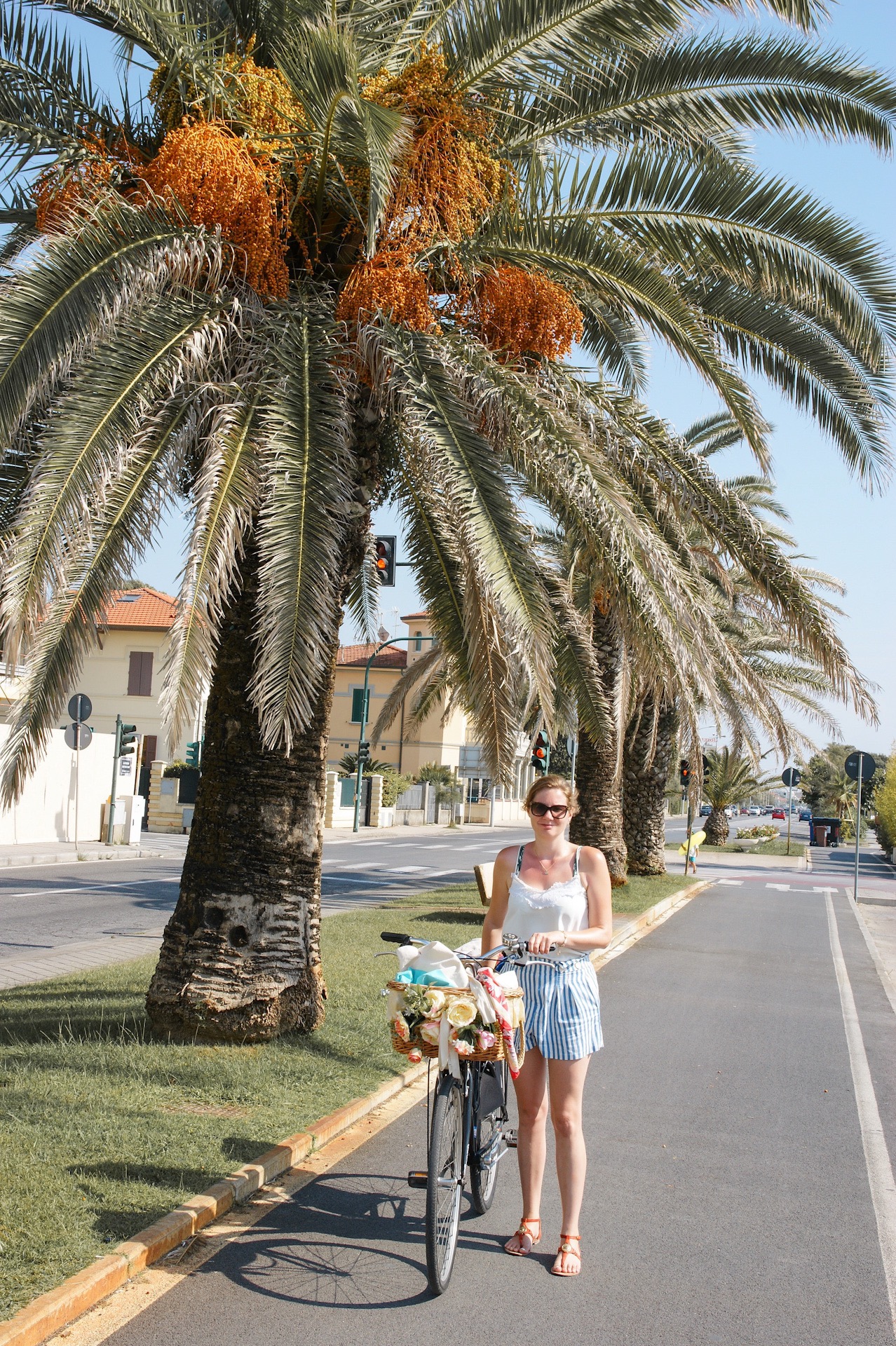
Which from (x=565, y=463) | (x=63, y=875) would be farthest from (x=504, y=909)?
(x=63, y=875)

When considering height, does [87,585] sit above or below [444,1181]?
above

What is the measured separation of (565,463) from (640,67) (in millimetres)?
3033

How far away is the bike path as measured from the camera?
12.6 feet

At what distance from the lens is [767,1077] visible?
24.9 ft

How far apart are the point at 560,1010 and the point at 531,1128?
52cm

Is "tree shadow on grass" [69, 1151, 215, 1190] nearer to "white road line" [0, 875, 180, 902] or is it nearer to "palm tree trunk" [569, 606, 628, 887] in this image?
"white road line" [0, 875, 180, 902]

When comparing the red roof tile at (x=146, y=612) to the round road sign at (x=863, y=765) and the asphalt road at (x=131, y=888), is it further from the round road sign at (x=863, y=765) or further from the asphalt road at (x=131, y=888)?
the round road sign at (x=863, y=765)

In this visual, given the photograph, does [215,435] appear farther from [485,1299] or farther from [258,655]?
[485,1299]

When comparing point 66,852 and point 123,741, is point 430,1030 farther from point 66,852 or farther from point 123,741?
point 123,741

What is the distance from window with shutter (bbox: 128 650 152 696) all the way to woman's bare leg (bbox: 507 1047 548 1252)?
138 ft

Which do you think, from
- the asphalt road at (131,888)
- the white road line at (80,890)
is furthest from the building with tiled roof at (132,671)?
the white road line at (80,890)

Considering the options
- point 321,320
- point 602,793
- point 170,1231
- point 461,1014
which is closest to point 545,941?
point 461,1014

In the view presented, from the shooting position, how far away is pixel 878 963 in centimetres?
1409

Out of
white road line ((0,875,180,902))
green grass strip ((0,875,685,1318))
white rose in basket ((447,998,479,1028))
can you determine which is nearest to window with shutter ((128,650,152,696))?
white road line ((0,875,180,902))
